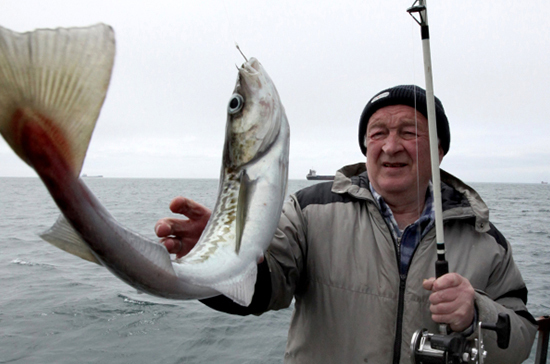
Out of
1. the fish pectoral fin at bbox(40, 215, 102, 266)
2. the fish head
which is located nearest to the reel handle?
the fish head

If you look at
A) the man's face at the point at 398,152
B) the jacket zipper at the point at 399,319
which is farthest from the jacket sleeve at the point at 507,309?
the man's face at the point at 398,152

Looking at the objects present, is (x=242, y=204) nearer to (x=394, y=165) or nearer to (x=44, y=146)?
(x=44, y=146)

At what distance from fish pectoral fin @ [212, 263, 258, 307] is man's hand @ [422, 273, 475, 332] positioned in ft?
3.48

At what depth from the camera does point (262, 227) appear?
1.77 meters

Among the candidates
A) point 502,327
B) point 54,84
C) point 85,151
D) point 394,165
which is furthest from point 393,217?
point 54,84

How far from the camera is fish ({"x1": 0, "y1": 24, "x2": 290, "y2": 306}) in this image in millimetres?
976

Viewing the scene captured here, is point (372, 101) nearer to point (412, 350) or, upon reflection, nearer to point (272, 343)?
point (412, 350)

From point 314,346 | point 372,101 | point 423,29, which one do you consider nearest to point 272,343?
point 314,346

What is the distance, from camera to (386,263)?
2.57m

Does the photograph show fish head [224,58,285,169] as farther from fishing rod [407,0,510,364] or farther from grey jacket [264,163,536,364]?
fishing rod [407,0,510,364]

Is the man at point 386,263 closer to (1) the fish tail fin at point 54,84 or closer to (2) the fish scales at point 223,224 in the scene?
(2) the fish scales at point 223,224

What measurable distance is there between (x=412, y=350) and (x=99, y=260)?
178 cm

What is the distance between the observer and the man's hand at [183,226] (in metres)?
1.99

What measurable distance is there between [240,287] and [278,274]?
2.73 ft
